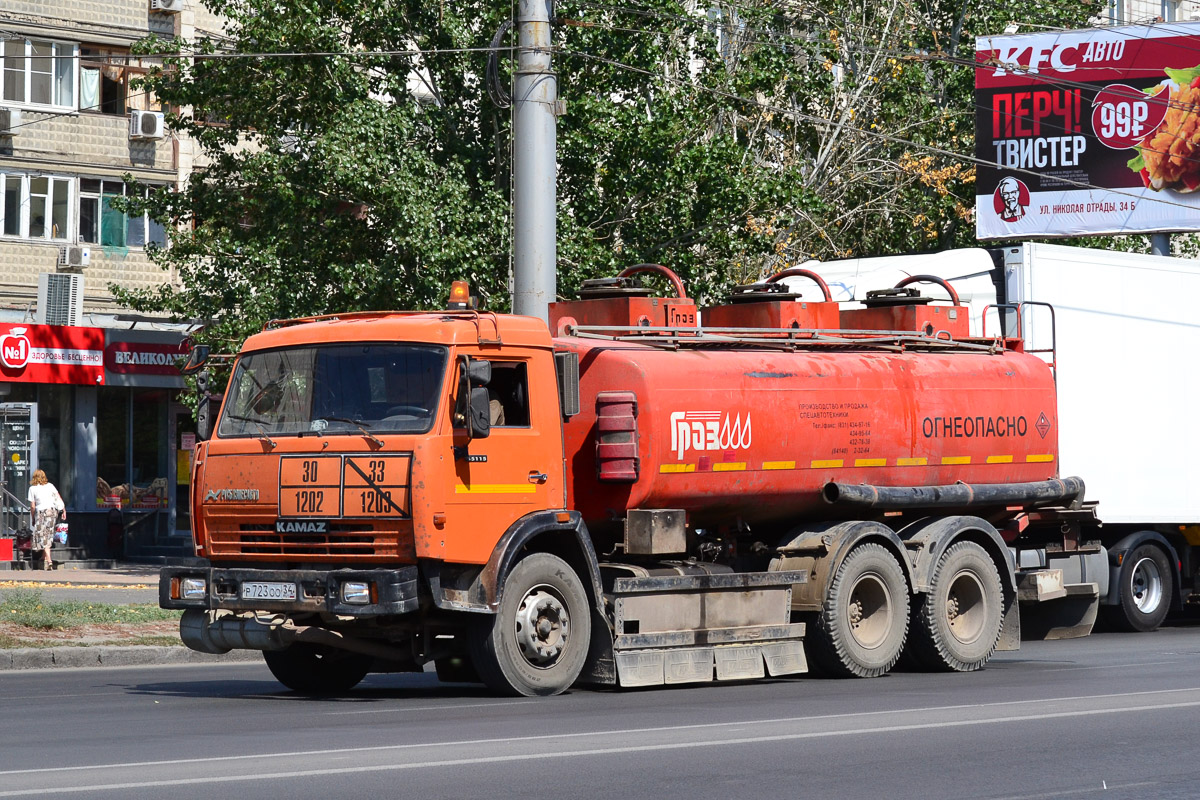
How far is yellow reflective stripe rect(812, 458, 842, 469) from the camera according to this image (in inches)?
566

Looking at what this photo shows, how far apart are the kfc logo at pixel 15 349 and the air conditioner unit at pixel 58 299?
710mm

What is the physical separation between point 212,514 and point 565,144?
14.5m

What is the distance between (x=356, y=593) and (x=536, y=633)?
134cm

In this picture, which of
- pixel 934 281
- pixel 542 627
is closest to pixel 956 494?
pixel 934 281

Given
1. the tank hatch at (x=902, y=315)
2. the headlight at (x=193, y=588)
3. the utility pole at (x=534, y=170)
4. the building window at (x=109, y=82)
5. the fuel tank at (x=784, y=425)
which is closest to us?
the headlight at (x=193, y=588)

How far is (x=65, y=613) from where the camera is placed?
1745 cm

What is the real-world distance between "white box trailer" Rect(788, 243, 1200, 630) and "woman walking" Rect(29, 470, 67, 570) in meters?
16.8

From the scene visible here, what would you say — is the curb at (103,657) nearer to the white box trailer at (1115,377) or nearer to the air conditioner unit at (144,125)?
the white box trailer at (1115,377)

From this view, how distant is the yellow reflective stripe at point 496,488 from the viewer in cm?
1195

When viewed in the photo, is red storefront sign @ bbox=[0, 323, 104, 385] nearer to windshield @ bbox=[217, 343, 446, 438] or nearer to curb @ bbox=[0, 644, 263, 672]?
curb @ bbox=[0, 644, 263, 672]

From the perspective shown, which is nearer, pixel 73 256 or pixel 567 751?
pixel 567 751

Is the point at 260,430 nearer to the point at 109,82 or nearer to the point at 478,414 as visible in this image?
the point at 478,414

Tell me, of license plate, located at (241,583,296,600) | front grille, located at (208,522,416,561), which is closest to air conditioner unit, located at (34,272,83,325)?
front grille, located at (208,522,416,561)

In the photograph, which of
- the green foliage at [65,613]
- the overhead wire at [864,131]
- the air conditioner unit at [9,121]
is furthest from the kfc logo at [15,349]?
the green foliage at [65,613]
